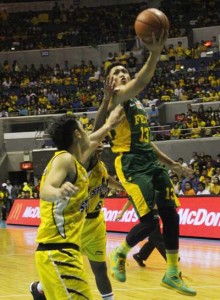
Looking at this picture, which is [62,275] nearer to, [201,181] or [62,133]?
[62,133]

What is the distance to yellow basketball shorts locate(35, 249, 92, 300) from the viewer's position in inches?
187

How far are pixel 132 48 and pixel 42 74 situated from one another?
4838mm

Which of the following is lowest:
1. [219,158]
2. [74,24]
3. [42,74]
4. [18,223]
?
[18,223]

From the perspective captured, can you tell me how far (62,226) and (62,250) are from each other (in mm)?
169

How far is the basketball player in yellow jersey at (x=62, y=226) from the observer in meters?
4.75

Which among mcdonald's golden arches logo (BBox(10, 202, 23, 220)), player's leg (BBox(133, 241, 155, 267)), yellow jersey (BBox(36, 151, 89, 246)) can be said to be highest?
yellow jersey (BBox(36, 151, 89, 246))

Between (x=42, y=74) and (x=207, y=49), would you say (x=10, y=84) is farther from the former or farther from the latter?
(x=207, y=49)

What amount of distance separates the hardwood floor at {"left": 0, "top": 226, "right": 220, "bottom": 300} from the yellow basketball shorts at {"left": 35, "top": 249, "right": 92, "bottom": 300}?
9.53ft

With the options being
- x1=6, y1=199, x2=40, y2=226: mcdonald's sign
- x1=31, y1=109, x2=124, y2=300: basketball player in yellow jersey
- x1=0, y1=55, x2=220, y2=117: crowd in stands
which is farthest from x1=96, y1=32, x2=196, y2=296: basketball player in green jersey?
x1=0, y1=55, x2=220, y2=117: crowd in stands

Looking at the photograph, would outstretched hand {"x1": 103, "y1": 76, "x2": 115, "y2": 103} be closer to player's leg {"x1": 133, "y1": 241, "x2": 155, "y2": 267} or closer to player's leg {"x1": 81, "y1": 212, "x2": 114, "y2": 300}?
player's leg {"x1": 81, "y1": 212, "x2": 114, "y2": 300}

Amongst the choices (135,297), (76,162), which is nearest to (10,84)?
(135,297)

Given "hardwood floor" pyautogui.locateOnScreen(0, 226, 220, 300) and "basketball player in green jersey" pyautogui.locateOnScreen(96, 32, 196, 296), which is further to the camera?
"hardwood floor" pyautogui.locateOnScreen(0, 226, 220, 300)

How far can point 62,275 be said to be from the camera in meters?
4.76

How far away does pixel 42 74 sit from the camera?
34.0m
